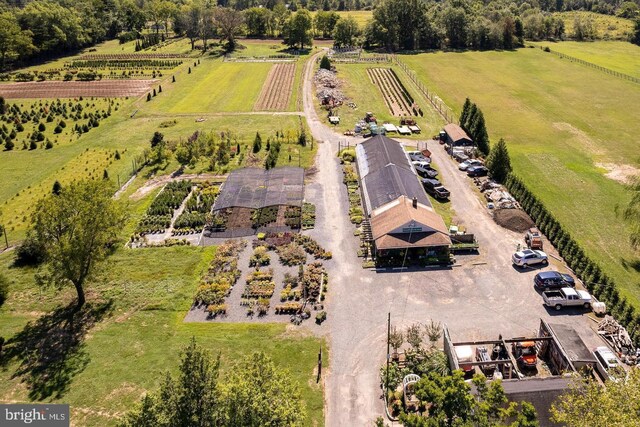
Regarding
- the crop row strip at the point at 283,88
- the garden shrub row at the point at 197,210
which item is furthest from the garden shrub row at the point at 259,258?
the crop row strip at the point at 283,88

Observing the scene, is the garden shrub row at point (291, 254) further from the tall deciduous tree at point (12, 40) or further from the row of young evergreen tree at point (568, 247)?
the tall deciduous tree at point (12, 40)

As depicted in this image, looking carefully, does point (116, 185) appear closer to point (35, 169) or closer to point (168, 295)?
point (35, 169)

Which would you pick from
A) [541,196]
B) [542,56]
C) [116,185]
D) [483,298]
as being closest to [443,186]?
[541,196]

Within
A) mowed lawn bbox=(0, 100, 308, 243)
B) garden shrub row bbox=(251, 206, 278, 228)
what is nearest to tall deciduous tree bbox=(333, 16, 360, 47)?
mowed lawn bbox=(0, 100, 308, 243)

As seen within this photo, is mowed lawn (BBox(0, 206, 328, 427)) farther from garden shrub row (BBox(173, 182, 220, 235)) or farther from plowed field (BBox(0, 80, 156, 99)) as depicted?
plowed field (BBox(0, 80, 156, 99))

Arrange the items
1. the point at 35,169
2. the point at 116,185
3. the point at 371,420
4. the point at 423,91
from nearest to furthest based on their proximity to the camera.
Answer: the point at 371,420 → the point at 116,185 → the point at 35,169 → the point at 423,91

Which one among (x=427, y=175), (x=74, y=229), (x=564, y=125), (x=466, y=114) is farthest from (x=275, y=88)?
(x=74, y=229)

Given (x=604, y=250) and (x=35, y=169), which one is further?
(x=35, y=169)
